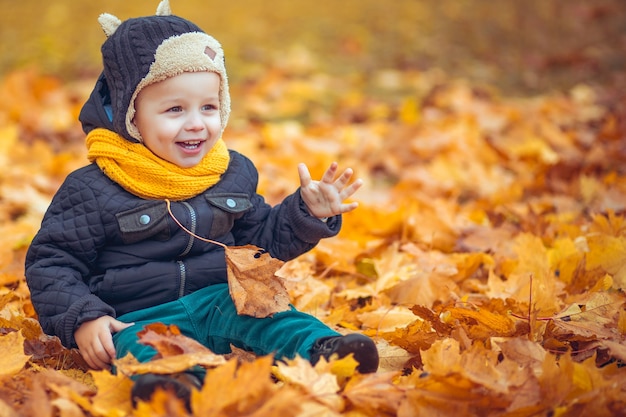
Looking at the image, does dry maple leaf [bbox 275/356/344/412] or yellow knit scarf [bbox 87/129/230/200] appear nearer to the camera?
dry maple leaf [bbox 275/356/344/412]

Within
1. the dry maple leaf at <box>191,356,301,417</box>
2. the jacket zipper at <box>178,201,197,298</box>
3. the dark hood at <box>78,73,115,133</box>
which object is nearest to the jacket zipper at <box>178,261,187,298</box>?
the jacket zipper at <box>178,201,197,298</box>

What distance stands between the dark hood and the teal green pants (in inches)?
21.5

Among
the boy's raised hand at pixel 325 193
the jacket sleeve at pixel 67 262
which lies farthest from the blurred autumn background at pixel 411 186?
the boy's raised hand at pixel 325 193

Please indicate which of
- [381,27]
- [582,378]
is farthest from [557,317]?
[381,27]

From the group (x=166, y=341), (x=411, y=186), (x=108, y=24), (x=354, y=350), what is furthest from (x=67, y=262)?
(x=411, y=186)

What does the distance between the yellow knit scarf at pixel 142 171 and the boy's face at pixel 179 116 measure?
0.03 m

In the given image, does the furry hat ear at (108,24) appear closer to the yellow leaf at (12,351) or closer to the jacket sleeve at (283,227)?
the jacket sleeve at (283,227)

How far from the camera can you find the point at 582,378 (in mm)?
1595

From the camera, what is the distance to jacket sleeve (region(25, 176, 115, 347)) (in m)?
1.84

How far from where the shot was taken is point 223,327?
1931 mm

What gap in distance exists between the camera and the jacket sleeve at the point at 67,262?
6.03 ft

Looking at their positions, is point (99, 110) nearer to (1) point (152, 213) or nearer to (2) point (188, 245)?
(1) point (152, 213)

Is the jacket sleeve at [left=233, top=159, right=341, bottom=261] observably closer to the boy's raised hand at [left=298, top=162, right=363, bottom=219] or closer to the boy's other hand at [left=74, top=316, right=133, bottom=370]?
the boy's raised hand at [left=298, top=162, right=363, bottom=219]

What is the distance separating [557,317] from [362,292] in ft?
2.31
